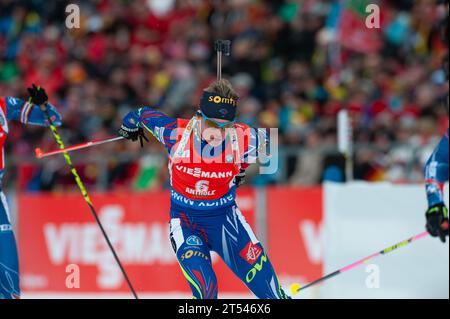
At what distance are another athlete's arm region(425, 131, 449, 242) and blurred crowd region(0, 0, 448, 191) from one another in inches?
178

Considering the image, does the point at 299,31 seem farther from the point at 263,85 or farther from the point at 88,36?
the point at 88,36

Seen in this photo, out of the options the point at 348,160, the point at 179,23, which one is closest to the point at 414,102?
the point at 348,160

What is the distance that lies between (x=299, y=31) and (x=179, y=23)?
2.28m

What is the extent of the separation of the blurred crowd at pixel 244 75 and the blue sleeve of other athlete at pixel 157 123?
205 inches

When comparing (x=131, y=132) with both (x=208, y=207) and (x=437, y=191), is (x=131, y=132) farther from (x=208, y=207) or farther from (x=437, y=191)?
(x=437, y=191)

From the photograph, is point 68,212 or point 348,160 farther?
point 68,212

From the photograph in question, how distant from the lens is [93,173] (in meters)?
14.8

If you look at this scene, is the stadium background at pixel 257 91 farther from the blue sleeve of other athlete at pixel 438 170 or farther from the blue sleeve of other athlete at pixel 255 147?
the blue sleeve of other athlete at pixel 255 147

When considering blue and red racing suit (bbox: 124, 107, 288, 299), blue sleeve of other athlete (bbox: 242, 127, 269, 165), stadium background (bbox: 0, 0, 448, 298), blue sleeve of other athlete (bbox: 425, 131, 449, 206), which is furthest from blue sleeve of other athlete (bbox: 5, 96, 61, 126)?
stadium background (bbox: 0, 0, 448, 298)

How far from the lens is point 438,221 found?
27.6 feet

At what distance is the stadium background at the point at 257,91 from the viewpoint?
540 inches

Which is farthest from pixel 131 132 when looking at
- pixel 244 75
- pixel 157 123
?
pixel 244 75

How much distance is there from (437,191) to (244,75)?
784 cm

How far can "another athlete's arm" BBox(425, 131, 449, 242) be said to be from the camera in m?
8.43
